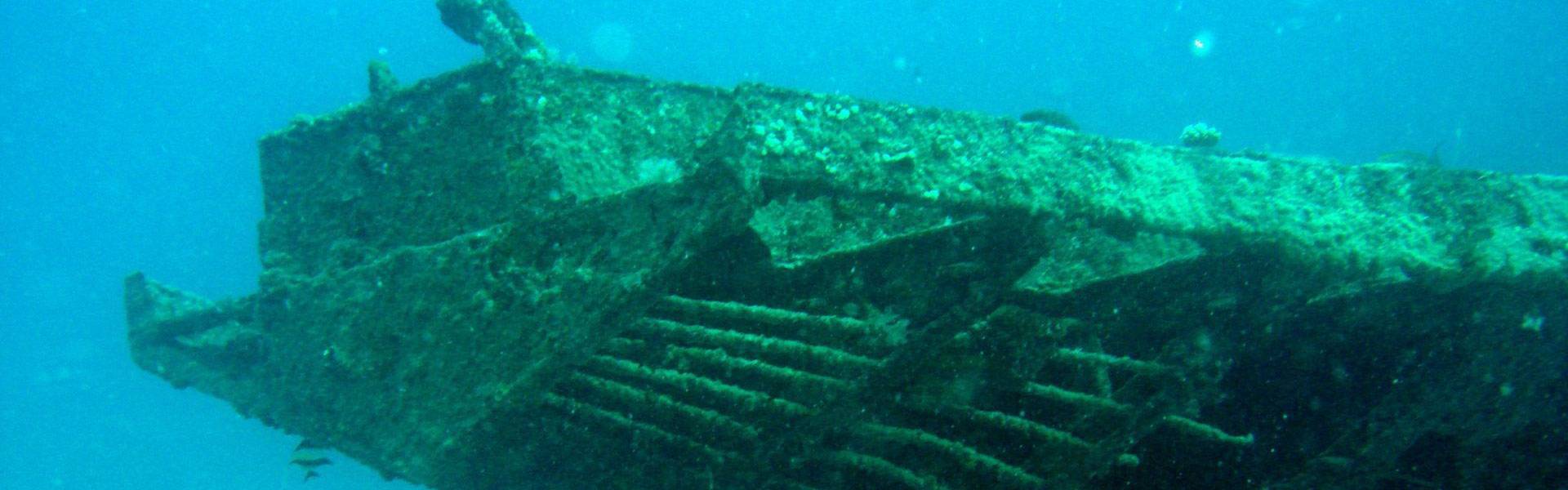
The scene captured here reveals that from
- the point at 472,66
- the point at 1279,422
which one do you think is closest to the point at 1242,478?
the point at 1279,422

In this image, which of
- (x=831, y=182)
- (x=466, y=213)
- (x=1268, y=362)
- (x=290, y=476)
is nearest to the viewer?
(x=831, y=182)

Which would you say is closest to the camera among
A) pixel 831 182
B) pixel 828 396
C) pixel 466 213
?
pixel 831 182

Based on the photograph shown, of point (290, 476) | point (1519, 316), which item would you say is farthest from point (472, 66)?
point (290, 476)

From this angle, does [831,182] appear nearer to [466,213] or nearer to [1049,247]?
[1049,247]

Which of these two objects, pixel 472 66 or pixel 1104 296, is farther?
pixel 472 66

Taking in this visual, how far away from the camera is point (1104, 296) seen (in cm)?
222

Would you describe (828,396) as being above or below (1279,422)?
above

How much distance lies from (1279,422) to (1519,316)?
0.71 meters

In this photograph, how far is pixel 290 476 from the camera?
5766cm

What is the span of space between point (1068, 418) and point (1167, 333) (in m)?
0.42

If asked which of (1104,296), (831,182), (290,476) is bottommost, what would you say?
(1104,296)

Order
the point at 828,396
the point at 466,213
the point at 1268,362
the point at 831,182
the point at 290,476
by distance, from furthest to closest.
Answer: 1. the point at 290,476
2. the point at 466,213
3. the point at 828,396
4. the point at 1268,362
5. the point at 831,182

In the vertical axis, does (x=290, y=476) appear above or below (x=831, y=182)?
above

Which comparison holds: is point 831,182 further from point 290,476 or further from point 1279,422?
point 290,476
